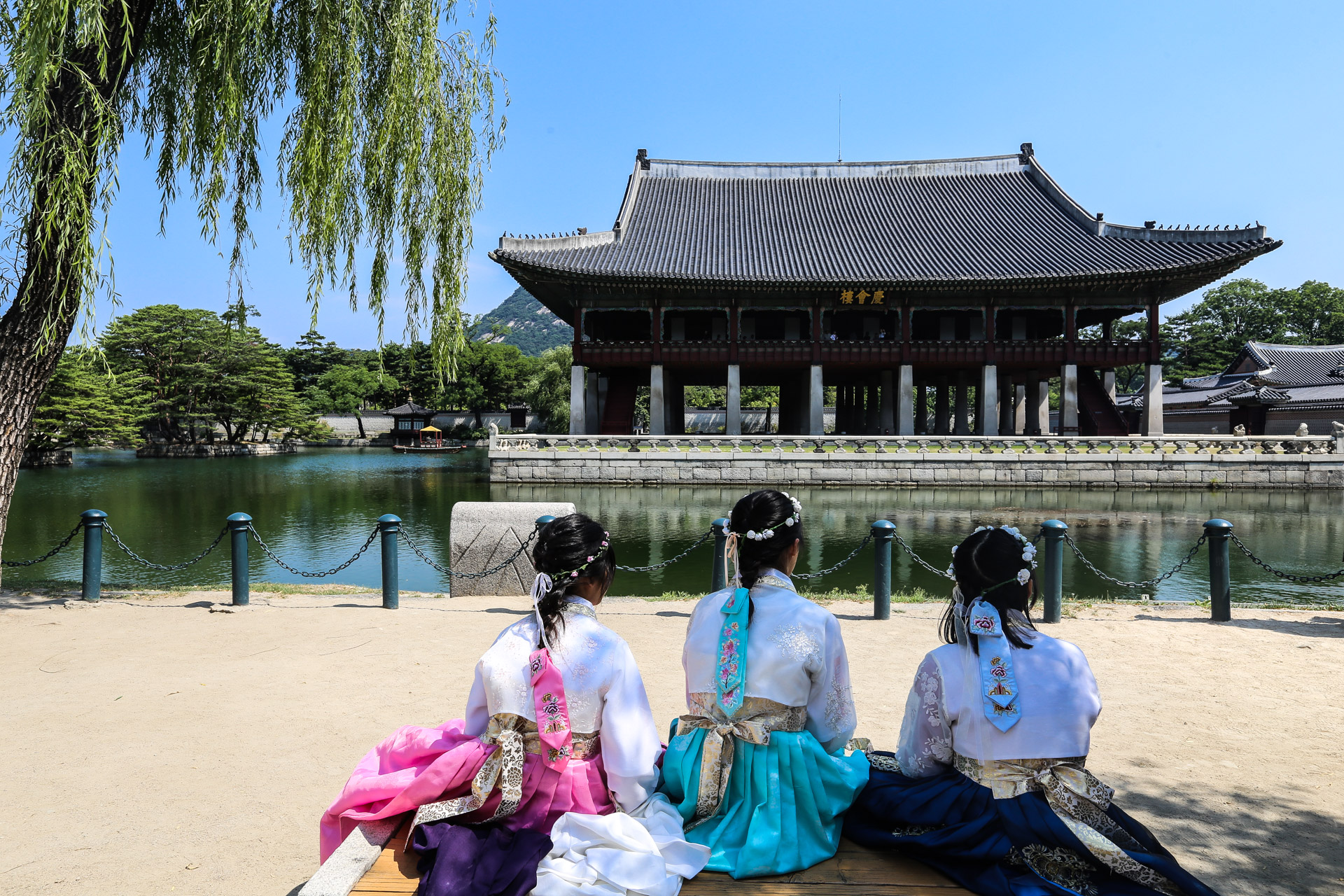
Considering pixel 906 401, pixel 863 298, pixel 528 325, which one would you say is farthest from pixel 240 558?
pixel 528 325

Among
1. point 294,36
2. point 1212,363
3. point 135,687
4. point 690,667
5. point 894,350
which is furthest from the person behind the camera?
point 1212,363

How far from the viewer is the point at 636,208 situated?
1171 inches

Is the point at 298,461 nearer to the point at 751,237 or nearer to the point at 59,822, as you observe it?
the point at 751,237

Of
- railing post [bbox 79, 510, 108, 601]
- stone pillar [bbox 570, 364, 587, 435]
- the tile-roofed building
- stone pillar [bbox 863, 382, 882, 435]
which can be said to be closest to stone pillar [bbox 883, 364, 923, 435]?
stone pillar [bbox 863, 382, 882, 435]

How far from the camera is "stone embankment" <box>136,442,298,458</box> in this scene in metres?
36.4

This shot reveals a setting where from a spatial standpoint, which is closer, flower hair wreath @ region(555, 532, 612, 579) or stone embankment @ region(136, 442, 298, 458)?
flower hair wreath @ region(555, 532, 612, 579)

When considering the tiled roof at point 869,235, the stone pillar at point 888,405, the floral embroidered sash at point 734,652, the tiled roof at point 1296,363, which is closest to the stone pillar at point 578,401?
the tiled roof at point 869,235

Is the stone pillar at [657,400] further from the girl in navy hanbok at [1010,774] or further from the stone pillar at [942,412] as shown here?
the girl in navy hanbok at [1010,774]

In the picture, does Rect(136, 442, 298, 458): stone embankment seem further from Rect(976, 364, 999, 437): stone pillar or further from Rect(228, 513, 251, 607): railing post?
Rect(228, 513, 251, 607): railing post

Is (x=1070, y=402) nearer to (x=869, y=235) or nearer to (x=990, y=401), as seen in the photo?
(x=990, y=401)

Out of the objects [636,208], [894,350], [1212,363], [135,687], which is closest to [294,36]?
[135,687]

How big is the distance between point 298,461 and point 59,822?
1275 inches

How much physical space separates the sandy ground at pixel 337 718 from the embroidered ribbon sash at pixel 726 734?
1.53 metres

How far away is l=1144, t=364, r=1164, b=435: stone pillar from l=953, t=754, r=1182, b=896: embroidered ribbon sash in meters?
26.4
